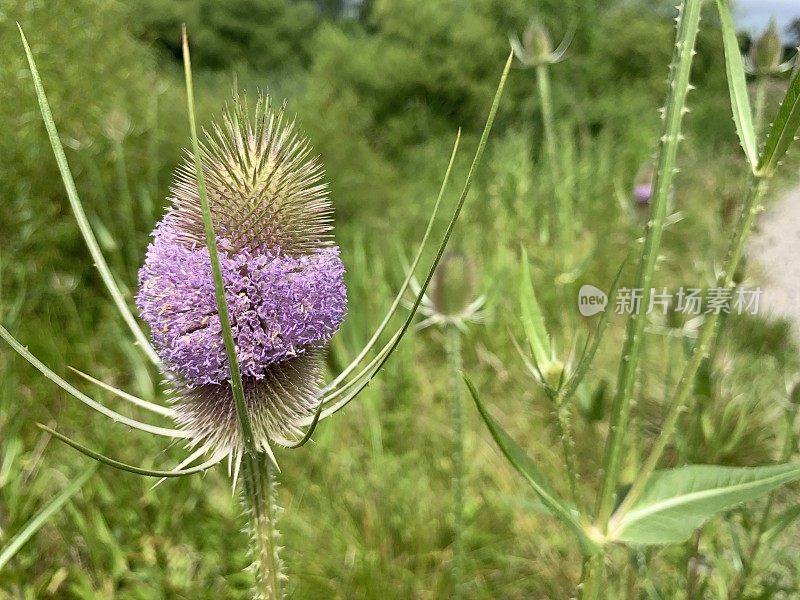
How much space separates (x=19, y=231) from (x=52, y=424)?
1.33 m

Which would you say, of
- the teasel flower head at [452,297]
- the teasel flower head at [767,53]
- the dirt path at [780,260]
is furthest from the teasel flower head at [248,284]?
the dirt path at [780,260]

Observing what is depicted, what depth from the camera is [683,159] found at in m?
6.09

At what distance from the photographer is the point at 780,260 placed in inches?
140

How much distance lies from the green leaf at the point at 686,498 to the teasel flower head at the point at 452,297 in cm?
88

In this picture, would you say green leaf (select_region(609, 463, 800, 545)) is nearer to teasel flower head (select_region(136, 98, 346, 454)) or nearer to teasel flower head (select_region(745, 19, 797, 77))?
teasel flower head (select_region(136, 98, 346, 454))

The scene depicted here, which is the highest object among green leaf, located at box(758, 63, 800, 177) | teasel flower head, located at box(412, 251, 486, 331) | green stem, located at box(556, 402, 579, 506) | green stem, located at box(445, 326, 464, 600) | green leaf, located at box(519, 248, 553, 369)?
green leaf, located at box(758, 63, 800, 177)

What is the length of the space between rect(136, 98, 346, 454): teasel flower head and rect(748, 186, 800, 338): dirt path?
259 centimetres

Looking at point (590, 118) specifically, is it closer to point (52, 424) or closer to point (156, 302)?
point (52, 424)

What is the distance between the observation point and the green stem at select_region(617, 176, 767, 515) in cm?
77

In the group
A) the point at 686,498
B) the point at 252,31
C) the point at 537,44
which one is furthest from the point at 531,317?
the point at 252,31

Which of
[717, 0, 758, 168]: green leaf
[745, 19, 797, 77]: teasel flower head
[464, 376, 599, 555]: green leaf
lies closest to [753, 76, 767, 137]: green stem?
[745, 19, 797, 77]: teasel flower head

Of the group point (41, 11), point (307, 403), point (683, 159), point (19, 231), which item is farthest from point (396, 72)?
point (307, 403)

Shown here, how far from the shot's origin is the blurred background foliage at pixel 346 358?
1.73 meters

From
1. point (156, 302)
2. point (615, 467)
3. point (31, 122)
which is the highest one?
point (31, 122)
